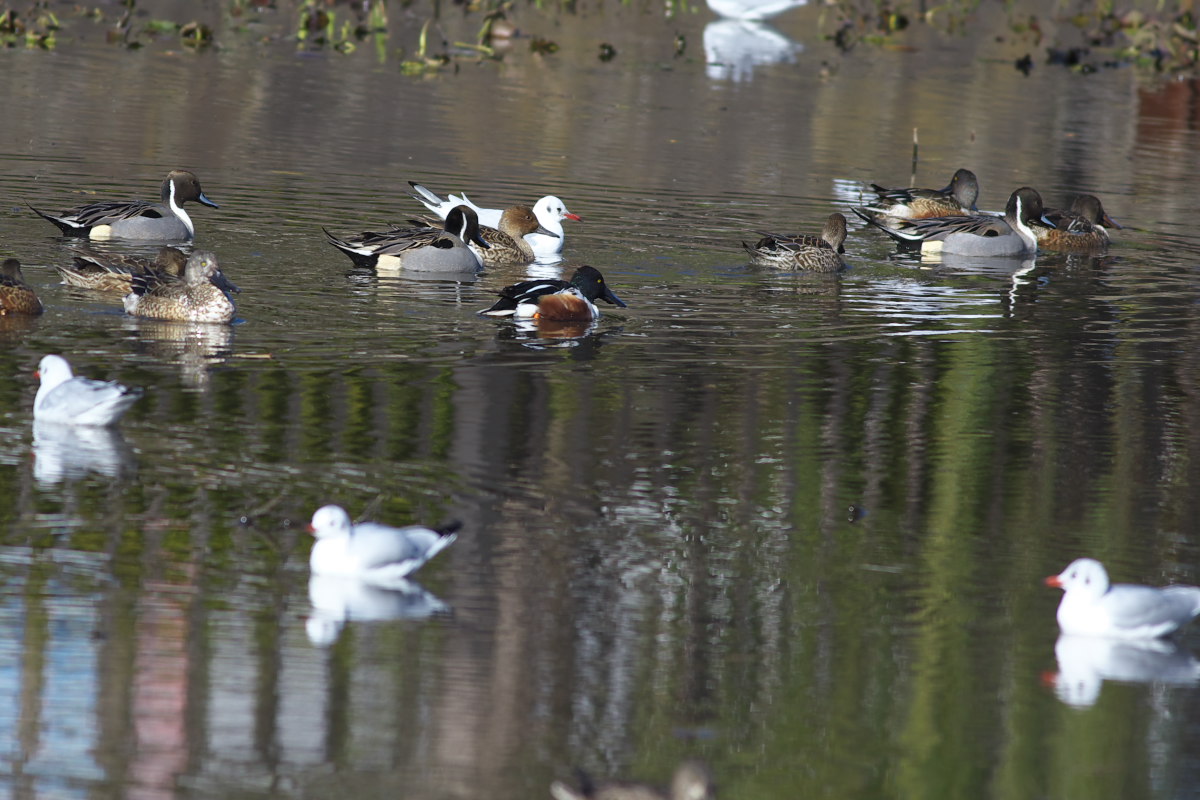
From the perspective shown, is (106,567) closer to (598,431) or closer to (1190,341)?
(598,431)

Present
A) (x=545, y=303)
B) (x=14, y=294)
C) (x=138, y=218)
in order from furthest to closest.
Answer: (x=138, y=218) < (x=545, y=303) < (x=14, y=294)

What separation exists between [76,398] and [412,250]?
6.12 meters

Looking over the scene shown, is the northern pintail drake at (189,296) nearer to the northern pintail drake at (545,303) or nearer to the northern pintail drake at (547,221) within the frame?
the northern pintail drake at (545,303)

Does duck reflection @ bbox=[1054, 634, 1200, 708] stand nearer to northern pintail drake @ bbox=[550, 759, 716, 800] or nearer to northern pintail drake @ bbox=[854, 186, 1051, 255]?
northern pintail drake @ bbox=[550, 759, 716, 800]

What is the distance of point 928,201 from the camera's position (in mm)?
19531

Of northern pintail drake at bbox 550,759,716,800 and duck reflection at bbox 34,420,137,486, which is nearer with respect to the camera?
northern pintail drake at bbox 550,759,716,800

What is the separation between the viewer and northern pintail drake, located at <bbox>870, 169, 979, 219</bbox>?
19562 mm

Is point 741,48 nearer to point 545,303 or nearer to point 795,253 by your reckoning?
point 795,253

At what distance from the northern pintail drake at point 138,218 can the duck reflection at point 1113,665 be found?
418 inches

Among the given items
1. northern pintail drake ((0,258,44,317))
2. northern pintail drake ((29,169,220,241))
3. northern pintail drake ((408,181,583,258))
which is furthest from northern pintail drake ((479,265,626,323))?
northern pintail drake ((29,169,220,241))

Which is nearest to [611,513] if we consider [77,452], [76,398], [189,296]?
[77,452]

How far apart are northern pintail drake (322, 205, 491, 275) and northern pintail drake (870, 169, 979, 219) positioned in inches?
236

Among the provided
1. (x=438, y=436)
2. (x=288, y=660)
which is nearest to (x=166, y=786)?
(x=288, y=660)

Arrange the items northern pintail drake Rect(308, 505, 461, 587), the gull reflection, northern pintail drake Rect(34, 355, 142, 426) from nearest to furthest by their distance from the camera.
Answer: northern pintail drake Rect(308, 505, 461, 587) < northern pintail drake Rect(34, 355, 142, 426) < the gull reflection
